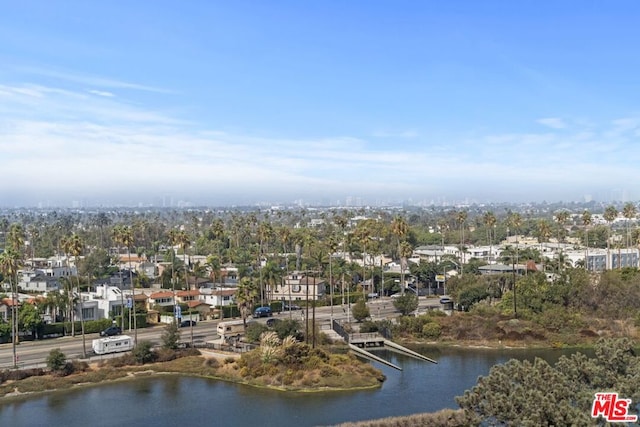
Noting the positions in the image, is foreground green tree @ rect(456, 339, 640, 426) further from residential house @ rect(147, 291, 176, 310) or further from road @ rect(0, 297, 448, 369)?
residential house @ rect(147, 291, 176, 310)

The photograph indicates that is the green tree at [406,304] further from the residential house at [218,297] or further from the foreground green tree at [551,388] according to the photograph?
the foreground green tree at [551,388]

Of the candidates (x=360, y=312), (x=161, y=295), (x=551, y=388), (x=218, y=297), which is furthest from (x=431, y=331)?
(x=551, y=388)

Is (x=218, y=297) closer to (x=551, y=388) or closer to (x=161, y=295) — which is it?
(x=161, y=295)

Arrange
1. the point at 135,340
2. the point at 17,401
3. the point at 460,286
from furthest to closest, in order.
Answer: the point at 460,286 < the point at 135,340 < the point at 17,401

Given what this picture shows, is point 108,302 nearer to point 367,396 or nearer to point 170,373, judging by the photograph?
point 170,373

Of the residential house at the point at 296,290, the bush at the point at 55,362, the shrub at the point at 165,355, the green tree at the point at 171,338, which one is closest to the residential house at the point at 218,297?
the residential house at the point at 296,290

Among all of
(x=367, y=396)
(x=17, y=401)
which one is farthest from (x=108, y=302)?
(x=367, y=396)

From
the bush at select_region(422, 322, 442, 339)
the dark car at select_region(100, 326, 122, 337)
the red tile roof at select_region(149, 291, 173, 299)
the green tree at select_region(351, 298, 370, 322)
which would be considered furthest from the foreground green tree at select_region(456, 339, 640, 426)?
the red tile roof at select_region(149, 291, 173, 299)
